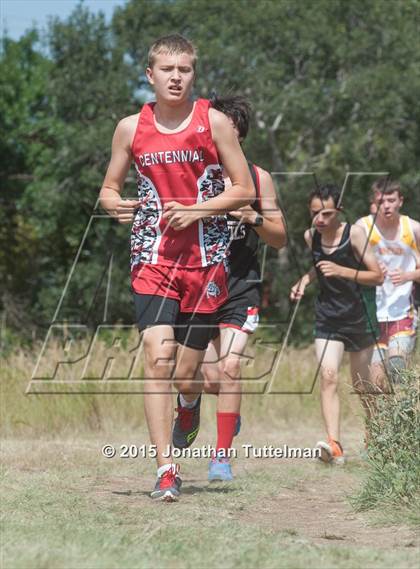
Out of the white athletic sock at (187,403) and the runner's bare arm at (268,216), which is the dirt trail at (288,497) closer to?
the white athletic sock at (187,403)

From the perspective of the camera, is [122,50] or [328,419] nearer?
[328,419]

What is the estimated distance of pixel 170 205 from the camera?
586cm

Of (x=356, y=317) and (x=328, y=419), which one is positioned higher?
(x=356, y=317)

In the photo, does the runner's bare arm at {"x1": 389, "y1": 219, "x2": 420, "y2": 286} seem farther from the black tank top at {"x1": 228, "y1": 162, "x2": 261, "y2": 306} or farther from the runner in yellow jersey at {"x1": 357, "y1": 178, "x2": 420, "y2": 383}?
the black tank top at {"x1": 228, "y1": 162, "x2": 261, "y2": 306}

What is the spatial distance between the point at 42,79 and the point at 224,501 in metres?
20.4

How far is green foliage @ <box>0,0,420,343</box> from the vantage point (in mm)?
22797

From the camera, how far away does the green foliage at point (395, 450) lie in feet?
18.4

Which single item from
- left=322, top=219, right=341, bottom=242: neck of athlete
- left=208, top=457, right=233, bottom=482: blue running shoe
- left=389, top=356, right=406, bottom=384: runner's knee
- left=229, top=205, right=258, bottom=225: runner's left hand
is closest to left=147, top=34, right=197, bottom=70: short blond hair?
left=229, top=205, right=258, bottom=225: runner's left hand

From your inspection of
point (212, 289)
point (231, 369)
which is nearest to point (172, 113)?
point (212, 289)

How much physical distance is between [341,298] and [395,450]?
303cm

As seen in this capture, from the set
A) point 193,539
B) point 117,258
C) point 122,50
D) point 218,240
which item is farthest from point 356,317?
point 122,50

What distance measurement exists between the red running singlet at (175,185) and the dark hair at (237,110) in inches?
58.3

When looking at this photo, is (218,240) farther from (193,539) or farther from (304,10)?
(304,10)

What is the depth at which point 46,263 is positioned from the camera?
26.9 meters
